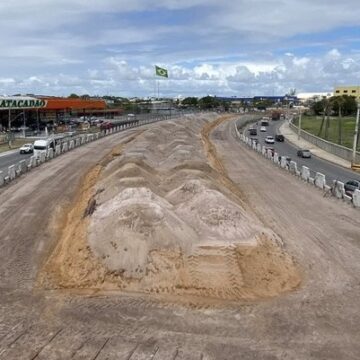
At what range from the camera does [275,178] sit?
41688 mm

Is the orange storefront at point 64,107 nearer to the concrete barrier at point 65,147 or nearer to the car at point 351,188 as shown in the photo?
the concrete barrier at point 65,147

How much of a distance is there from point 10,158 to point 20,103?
31.0 m

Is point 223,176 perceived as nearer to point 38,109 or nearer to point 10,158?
point 10,158

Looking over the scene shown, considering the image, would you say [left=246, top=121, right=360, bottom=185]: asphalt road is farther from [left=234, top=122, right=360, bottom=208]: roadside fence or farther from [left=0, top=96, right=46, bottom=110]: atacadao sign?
[left=0, top=96, right=46, bottom=110]: atacadao sign

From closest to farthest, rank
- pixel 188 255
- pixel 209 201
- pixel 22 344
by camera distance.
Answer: pixel 22 344, pixel 188 255, pixel 209 201

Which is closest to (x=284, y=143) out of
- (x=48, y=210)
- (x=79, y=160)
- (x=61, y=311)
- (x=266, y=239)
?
(x=79, y=160)

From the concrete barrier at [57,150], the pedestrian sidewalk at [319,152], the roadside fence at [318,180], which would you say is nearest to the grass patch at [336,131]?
the pedestrian sidewalk at [319,152]

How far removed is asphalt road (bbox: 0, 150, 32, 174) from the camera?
50781 millimetres

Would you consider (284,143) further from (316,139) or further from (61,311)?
(61,311)

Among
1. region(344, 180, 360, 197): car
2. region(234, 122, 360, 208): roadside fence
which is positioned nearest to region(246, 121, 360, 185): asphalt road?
region(234, 122, 360, 208): roadside fence

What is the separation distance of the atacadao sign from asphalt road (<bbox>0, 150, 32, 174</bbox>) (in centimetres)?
1971

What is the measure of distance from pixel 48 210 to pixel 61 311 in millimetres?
13690

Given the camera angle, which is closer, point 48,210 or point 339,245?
point 339,245

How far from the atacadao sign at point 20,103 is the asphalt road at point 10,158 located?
64.7ft
